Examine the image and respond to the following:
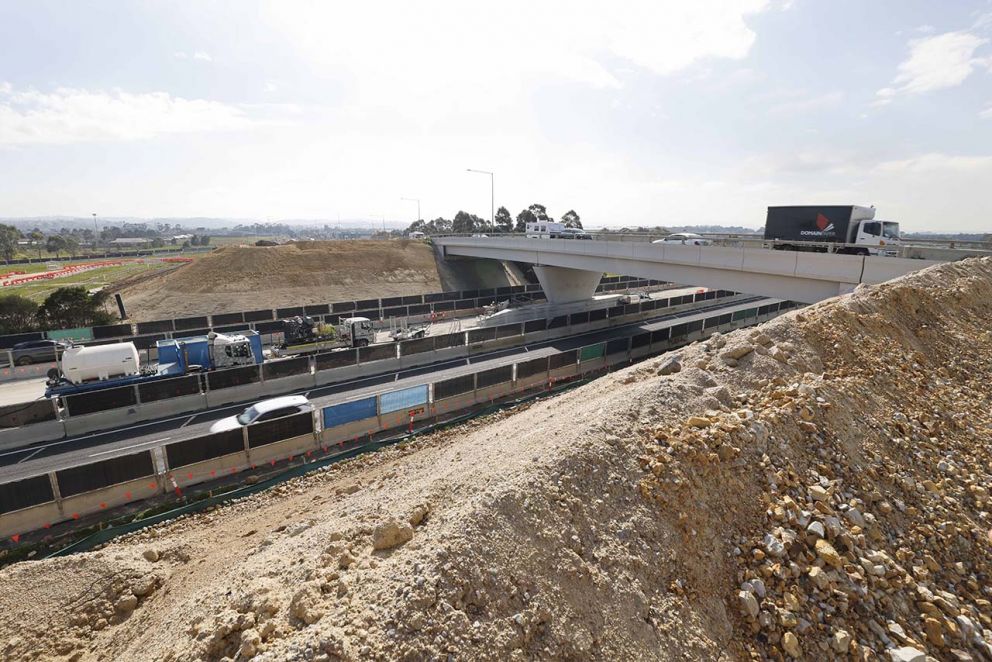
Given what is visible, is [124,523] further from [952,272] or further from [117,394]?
[952,272]

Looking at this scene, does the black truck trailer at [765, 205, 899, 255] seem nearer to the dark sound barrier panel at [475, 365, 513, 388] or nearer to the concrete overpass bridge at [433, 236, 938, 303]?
the concrete overpass bridge at [433, 236, 938, 303]

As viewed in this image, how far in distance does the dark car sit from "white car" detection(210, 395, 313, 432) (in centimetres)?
2010

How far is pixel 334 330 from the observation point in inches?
1359

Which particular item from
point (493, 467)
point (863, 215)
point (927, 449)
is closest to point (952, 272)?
point (863, 215)

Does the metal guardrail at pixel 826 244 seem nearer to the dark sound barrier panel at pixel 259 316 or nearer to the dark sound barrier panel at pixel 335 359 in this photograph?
the dark sound barrier panel at pixel 335 359

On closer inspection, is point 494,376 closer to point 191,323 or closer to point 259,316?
point 259,316

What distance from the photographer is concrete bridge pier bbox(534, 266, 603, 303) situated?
51.0 m

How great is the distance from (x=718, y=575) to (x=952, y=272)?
2228 centimetres

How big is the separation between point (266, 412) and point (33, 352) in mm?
24178

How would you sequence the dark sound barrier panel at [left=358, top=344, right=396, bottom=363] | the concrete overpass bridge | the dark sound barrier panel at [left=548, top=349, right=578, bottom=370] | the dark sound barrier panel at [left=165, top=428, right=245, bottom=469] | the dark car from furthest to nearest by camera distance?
the dark car, the dark sound barrier panel at [left=358, top=344, right=396, bottom=363], the dark sound barrier panel at [left=548, top=349, right=578, bottom=370], the concrete overpass bridge, the dark sound barrier panel at [left=165, top=428, right=245, bottom=469]

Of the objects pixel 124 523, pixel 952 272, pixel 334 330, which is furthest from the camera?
pixel 334 330

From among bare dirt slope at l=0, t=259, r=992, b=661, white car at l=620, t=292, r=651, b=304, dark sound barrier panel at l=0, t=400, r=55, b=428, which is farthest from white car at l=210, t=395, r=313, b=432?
white car at l=620, t=292, r=651, b=304

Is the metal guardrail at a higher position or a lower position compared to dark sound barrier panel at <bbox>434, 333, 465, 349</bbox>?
higher

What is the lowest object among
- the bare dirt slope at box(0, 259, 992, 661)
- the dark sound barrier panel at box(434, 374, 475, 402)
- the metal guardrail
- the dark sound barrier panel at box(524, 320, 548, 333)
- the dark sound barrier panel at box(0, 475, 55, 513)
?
the dark sound barrier panel at box(0, 475, 55, 513)
